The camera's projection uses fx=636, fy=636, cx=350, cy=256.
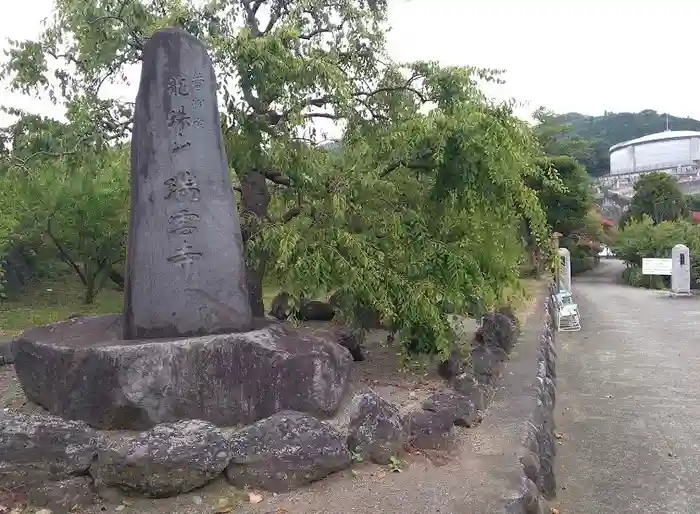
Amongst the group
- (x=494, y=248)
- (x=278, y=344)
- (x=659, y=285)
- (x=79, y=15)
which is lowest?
(x=659, y=285)

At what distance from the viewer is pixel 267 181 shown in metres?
7.45

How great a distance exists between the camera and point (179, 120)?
199 inches

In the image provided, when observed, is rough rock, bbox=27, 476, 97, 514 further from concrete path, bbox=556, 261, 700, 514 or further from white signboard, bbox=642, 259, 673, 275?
white signboard, bbox=642, 259, 673, 275

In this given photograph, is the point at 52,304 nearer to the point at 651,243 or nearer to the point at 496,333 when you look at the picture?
the point at 496,333

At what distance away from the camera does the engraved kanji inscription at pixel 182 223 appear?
4914 mm

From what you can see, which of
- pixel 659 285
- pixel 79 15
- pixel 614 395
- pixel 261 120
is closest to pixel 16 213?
pixel 79 15

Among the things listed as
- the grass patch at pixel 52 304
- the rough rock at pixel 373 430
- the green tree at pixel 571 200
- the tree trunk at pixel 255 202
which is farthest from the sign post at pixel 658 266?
the rough rock at pixel 373 430

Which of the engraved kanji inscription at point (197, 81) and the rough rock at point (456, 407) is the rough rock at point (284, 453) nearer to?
the rough rock at point (456, 407)

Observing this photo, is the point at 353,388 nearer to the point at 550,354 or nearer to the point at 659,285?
the point at 550,354

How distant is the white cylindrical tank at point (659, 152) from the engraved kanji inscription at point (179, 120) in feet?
229

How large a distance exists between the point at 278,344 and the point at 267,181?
3.26 m

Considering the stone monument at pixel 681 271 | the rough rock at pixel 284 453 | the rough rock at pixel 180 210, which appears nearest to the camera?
the rough rock at pixel 284 453

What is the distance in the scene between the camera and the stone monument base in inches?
167

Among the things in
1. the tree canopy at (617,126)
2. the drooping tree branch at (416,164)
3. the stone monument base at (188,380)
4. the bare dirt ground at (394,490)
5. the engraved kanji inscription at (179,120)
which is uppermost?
the tree canopy at (617,126)
